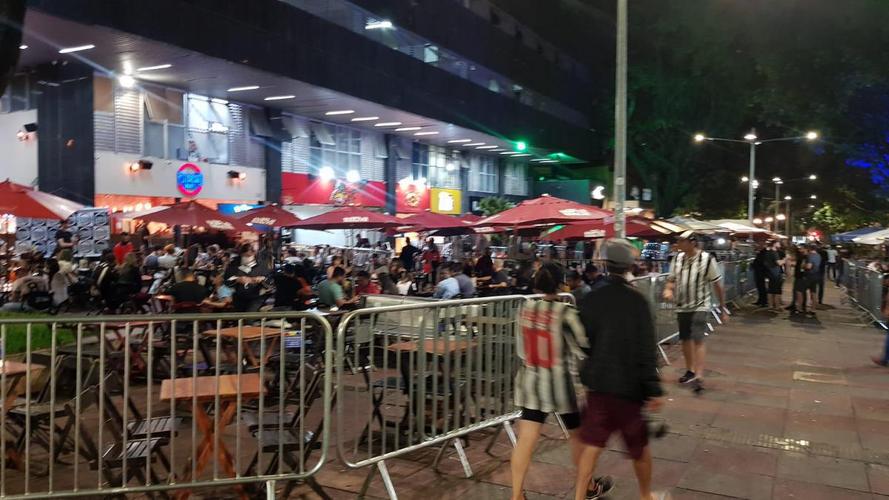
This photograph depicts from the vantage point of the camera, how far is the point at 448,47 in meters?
32.4

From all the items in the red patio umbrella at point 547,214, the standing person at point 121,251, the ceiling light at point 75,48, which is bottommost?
the standing person at point 121,251

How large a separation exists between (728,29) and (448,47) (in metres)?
13.0

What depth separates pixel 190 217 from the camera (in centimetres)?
1395

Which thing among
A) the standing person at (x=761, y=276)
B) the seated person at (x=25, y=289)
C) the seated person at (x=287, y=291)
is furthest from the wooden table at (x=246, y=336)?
the standing person at (x=761, y=276)

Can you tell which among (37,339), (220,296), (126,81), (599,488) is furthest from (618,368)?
(126,81)

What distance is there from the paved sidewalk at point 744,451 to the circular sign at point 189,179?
59.6 feet

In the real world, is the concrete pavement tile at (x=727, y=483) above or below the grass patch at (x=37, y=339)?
below

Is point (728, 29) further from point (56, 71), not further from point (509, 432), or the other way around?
point (509, 432)

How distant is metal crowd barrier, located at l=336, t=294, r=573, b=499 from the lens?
4809mm

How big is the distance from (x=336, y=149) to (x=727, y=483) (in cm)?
2705

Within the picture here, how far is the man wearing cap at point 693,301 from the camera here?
8.44 meters

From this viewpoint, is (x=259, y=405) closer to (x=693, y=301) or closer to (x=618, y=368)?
(x=618, y=368)

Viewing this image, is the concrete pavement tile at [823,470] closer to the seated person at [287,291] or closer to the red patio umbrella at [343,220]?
the seated person at [287,291]

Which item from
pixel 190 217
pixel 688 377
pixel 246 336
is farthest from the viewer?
pixel 190 217
